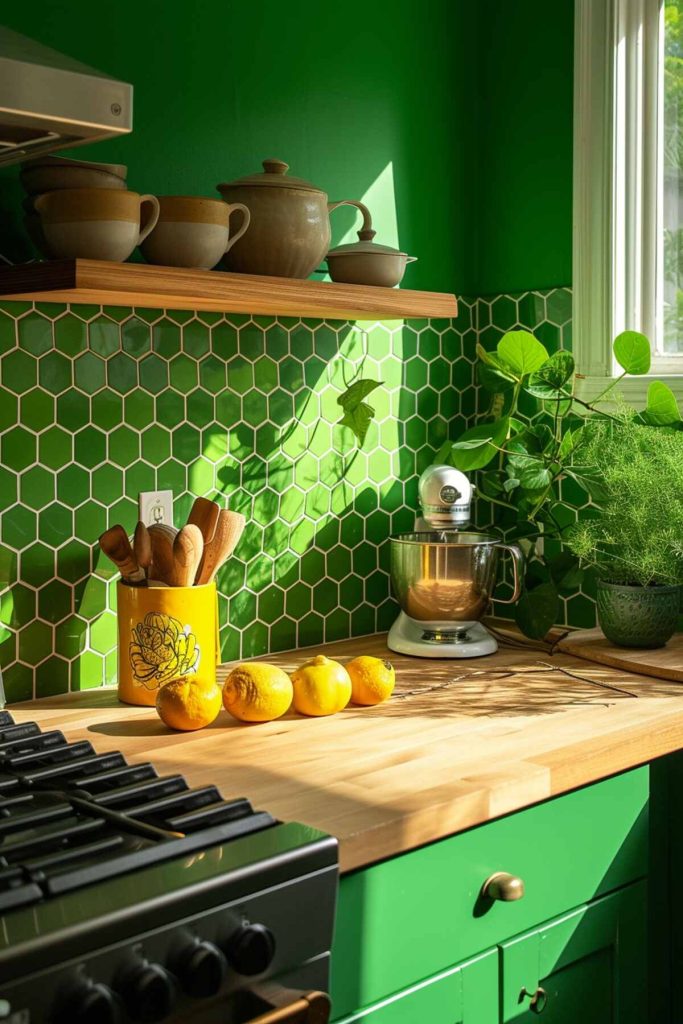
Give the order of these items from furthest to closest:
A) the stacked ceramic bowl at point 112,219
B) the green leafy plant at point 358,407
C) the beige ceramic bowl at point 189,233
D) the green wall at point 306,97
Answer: the green leafy plant at point 358,407
the green wall at point 306,97
the beige ceramic bowl at point 189,233
the stacked ceramic bowl at point 112,219

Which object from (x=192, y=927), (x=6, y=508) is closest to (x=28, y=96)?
(x=6, y=508)

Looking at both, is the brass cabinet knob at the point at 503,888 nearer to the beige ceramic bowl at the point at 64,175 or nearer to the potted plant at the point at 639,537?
the potted plant at the point at 639,537

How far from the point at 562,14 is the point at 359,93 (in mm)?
473

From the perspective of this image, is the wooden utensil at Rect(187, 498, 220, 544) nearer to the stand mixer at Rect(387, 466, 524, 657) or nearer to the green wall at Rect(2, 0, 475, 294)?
the stand mixer at Rect(387, 466, 524, 657)

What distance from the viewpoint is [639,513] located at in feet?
6.99

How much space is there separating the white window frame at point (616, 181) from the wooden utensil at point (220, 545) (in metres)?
0.87

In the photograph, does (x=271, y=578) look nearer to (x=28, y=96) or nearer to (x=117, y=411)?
(x=117, y=411)

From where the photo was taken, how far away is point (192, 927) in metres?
1.17

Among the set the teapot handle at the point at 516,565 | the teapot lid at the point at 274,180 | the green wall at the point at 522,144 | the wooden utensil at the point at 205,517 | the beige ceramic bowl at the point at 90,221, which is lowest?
the teapot handle at the point at 516,565

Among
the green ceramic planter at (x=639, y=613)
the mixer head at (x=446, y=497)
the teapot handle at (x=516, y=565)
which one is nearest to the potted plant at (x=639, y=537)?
the green ceramic planter at (x=639, y=613)

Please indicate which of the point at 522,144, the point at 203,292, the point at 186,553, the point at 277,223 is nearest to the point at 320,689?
the point at 186,553

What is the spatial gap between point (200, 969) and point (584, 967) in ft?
2.52

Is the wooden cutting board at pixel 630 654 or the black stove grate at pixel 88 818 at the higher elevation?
the wooden cutting board at pixel 630 654

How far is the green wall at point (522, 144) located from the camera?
252 centimetres
